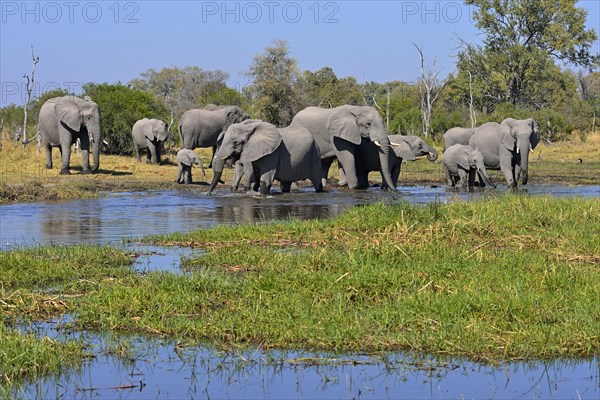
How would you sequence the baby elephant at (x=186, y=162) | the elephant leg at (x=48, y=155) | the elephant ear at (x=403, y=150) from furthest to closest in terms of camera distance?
the elephant leg at (x=48, y=155)
the baby elephant at (x=186, y=162)
the elephant ear at (x=403, y=150)

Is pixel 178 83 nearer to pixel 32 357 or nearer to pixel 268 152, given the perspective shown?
pixel 268 152

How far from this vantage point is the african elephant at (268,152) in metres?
20.1

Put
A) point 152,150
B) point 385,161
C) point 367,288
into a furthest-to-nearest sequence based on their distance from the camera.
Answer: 1. point 152,150
2. point 385,161
3. point 367,288

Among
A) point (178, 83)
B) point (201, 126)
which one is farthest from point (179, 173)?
point (178, 83)

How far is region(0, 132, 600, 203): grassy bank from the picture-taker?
2044 centimetres

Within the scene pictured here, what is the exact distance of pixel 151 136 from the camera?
94.2ft

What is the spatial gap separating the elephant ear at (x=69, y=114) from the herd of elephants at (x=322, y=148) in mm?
21

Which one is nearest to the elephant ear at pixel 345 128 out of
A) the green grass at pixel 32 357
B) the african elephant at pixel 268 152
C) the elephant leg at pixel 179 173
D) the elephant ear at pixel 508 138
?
the african elephant at pixel 268 152

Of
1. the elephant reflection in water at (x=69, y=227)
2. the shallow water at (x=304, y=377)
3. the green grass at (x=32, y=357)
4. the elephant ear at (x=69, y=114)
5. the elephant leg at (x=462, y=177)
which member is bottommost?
the shallow water at (x=304, y=377)

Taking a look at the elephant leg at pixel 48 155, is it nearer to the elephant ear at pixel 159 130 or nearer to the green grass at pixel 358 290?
the elephant ear at pixel 159 130

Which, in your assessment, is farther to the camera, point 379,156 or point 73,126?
point 73,126

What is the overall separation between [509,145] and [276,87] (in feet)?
58.8

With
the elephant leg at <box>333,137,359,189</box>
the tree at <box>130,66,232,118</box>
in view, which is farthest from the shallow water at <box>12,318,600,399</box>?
the tree at <box>130,66,232,118</box>

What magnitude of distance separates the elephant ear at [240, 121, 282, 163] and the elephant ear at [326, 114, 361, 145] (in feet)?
9.32
